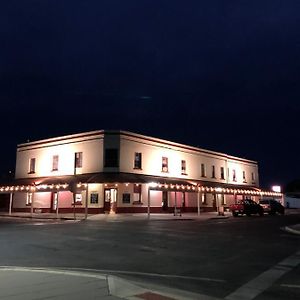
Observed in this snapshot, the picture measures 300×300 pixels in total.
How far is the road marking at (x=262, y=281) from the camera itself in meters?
7.18

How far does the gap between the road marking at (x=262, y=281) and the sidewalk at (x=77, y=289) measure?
2.24 feet

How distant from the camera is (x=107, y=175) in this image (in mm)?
39281

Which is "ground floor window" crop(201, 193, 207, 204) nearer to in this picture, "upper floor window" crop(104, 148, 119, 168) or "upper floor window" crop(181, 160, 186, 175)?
"upper floor window" crop(181, 160, 186, 175)

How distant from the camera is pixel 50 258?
11688mm

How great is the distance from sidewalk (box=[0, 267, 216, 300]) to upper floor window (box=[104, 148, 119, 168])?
32198mm

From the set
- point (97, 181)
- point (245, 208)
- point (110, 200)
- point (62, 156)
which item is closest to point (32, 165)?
point (62, 156)

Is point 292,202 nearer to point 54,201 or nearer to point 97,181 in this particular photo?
point 54,201

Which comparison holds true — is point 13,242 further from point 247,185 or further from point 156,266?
point 247,185

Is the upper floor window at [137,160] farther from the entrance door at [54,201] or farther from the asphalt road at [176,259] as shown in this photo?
the asphalt road at [176,259]

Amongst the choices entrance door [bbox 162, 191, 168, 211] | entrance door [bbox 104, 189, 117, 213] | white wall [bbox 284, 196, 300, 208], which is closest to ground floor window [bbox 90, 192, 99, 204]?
entrance door [bbox 104, 189, 117, 213]

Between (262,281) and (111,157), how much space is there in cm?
3287

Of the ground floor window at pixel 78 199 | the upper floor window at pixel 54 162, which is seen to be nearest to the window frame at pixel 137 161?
the ground floor window at pixel 78 199

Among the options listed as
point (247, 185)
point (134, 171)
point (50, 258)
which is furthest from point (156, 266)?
point (247, 185)

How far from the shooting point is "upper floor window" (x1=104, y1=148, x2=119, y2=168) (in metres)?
40.5
